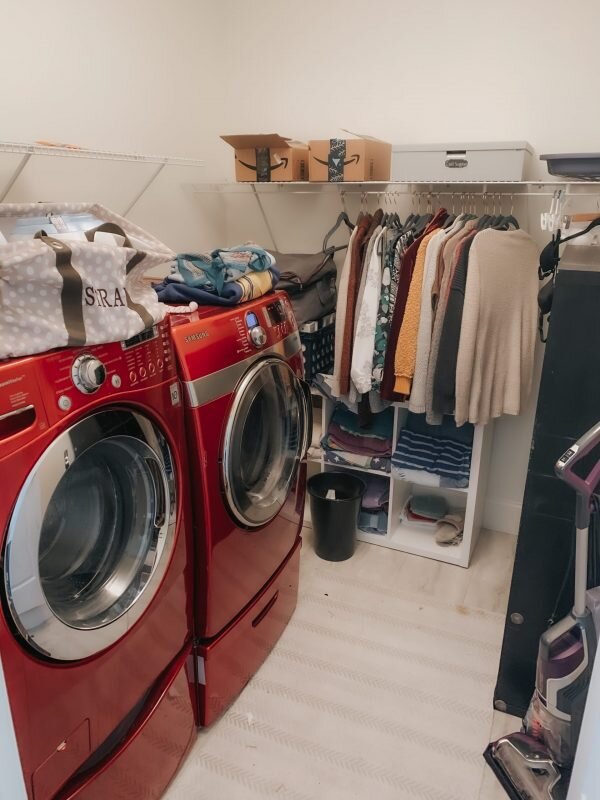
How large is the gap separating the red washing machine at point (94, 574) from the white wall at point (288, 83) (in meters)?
1.05

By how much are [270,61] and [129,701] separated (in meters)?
2.46

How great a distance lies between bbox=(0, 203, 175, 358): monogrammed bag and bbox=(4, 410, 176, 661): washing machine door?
168 mm

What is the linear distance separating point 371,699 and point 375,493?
959mm

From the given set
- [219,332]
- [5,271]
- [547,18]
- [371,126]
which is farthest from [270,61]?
[5,271]

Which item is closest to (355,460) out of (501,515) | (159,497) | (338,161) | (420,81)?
(501,515)

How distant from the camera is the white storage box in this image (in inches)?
79.0

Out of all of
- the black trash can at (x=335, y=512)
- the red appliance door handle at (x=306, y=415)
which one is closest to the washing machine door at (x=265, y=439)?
the red appliance door handle at (x=306, y=415)

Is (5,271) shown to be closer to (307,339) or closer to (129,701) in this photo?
(129,701)

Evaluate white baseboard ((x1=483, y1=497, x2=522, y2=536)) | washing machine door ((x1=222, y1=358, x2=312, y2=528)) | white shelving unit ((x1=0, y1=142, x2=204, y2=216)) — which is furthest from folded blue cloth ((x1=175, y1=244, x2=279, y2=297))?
white baseboard ((x1=483, y1=497, x2=522, y2=536))

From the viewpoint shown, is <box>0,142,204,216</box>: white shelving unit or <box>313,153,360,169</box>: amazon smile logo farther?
<box>313,153,360,169</box>: amazon smile logo

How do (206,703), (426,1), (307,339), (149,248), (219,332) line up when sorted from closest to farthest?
(149,248)
(219,332)
(206,703)
(426,1)
(307,339)

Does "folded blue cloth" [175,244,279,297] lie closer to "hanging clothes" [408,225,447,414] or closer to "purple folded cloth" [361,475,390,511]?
"hanging clothes" [408,225,447,414]

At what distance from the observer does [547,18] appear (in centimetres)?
210

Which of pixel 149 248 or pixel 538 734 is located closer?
pixel 149 248
